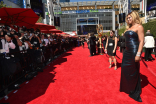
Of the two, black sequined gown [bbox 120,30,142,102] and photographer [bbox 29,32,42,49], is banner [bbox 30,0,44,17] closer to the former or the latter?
photographer [bbox 29,32,42,49]

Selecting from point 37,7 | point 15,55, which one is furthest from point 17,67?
point 37,7

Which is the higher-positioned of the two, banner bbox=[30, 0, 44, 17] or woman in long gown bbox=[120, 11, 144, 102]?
banner bbox=[30, 0, 44, 17]

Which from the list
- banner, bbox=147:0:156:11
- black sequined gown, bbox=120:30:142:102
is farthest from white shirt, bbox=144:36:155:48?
banner, bbox=147:0:156:11

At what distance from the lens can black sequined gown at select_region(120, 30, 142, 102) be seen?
2.79 m

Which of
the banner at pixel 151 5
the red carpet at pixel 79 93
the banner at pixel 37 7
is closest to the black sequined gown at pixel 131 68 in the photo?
the red carpet at pixel 79 93

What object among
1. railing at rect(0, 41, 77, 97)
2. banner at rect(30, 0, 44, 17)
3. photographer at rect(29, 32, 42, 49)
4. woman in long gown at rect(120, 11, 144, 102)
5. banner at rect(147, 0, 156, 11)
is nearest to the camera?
woman in long gown at rect(120, 11, 144, 102)

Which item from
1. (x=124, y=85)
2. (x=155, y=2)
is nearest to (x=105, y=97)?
(x=124, y=85)

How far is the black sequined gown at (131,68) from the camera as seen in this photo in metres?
2.79

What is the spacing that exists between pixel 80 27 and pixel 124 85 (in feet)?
210

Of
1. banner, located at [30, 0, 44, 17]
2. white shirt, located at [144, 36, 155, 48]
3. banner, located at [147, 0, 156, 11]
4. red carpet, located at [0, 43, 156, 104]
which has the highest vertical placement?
banner, located at [30, 0, 44, 17]

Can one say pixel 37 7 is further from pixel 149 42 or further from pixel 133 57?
pixel 133 57

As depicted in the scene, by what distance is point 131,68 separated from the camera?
2920mm

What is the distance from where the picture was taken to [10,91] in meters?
3.73

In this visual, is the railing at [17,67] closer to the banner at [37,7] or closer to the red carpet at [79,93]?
the red carpet at [79,93]
